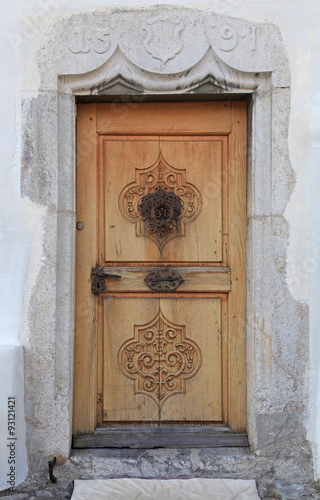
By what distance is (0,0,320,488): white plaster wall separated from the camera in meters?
2.80

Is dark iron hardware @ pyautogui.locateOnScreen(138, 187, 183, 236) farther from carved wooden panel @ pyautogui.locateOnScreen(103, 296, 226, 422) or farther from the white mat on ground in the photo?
the white mat on ground

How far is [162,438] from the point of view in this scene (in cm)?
295

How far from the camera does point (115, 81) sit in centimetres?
284

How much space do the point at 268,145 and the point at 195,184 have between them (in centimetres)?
47

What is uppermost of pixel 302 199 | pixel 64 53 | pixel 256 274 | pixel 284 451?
pixel 64 53

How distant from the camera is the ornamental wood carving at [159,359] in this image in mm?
3010

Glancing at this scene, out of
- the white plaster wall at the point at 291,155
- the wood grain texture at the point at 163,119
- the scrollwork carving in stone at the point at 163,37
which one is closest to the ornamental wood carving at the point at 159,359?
the white plaster wall at the point at 291,155

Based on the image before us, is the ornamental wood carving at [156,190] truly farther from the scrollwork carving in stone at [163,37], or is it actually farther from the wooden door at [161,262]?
the scrollwork carving in stone at [163,37]

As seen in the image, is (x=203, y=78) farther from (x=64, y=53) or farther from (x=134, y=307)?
(x=134, y=307)

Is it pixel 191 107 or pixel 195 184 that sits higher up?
pixel 191 107

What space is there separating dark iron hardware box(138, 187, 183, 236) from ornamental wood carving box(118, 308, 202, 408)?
0.50m

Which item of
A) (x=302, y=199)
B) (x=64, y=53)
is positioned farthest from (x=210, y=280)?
(x=64, y=53)

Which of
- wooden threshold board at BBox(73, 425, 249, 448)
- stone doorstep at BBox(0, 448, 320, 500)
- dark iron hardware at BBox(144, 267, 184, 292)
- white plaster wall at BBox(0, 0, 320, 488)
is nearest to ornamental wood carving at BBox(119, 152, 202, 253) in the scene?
dark iron hardware at BBox(144, 267, 184, 292)

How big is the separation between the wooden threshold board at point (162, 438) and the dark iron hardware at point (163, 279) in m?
0.82
